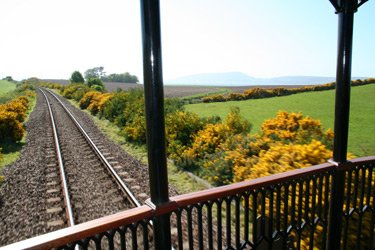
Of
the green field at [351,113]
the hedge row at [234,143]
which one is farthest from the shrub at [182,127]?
the green field at [351,113]

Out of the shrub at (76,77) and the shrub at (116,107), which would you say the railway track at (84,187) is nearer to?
the shrub at (116,107)

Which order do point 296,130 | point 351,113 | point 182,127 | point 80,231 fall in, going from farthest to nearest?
point 351,113 < point 182,127 < point 296,130 < point 80,231

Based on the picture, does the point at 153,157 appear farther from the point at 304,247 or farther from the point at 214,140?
the point at 214,140

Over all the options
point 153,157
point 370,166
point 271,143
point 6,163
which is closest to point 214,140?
point 271,143

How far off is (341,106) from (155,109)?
2.06m

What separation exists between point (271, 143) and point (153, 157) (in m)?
5.70

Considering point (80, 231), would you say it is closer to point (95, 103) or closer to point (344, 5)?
point (344, 5)

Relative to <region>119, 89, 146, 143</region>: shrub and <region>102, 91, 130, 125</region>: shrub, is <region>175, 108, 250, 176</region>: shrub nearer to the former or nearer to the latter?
<region>119, 89, 146, 143</region>: shrub

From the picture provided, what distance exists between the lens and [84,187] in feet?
24.7

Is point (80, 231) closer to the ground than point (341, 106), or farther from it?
closer to the ground

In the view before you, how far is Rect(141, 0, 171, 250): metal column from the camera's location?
1964 millimetres

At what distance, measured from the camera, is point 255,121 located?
20.6 metres

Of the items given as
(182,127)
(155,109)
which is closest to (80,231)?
(155,109)

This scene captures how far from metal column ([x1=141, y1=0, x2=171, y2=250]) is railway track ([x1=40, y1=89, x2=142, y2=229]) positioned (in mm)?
4034
